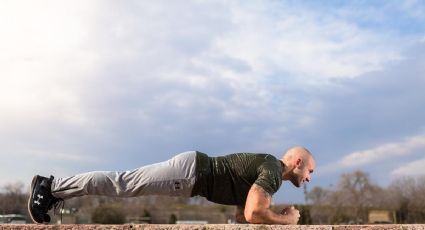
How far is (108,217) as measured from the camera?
185 feet

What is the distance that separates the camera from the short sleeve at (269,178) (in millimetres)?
4977

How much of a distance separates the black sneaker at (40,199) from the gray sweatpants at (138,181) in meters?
0.07

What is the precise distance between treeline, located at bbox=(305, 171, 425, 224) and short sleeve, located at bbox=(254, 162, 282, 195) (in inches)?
1982

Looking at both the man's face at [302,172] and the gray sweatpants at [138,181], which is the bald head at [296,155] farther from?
the gray sweatpants at [138,181]

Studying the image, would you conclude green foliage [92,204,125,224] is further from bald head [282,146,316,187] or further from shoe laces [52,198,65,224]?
bald head [282,146,316,187]

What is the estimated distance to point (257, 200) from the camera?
15.7ft

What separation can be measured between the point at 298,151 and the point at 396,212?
5722 cm

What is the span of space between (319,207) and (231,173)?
190 feet

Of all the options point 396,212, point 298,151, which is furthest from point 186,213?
point 298,151

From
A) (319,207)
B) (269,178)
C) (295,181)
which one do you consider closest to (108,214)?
(319,207)

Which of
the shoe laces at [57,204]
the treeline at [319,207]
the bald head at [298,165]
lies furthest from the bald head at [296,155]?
the treeline at [319,207]

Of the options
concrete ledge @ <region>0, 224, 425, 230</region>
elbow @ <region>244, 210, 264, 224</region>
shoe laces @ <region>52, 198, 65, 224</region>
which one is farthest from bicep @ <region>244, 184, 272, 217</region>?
shoe laces @ <region>52, 198, 65, 224</region>

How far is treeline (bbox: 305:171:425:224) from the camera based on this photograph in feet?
190

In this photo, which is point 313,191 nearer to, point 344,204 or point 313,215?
point 344,204
